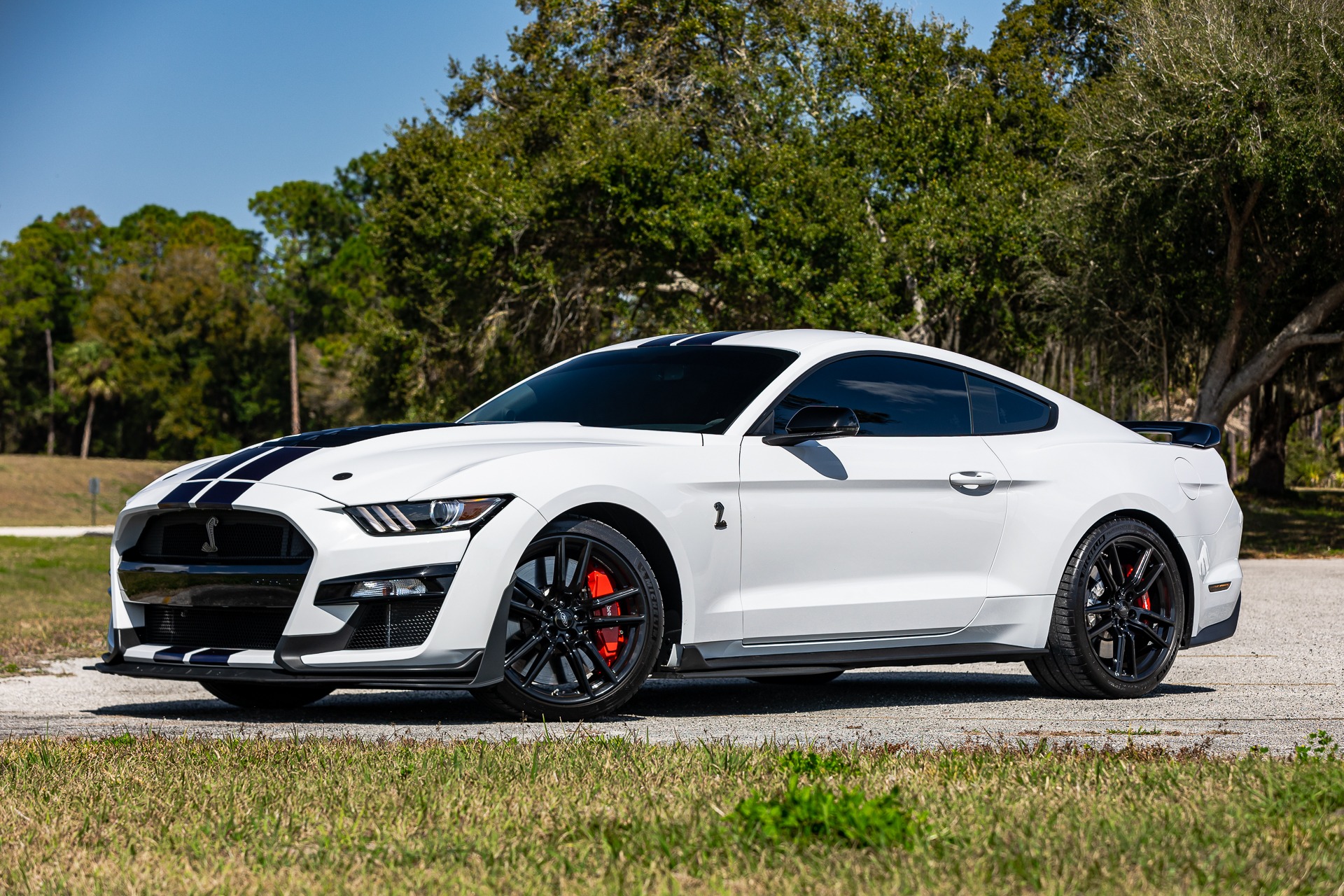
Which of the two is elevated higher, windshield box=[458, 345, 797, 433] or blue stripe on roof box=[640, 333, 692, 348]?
blue stripe on roof box=[640, 333, 692, 348]

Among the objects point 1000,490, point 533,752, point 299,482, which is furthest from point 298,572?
point 1000,490

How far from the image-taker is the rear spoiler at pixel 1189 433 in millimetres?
7699

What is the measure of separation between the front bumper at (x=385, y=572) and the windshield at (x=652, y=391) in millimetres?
1101

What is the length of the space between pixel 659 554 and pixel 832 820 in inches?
104

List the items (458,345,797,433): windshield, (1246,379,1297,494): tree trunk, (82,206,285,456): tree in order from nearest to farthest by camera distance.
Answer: (458,345,797,433): windshield
(1246,379,1297,494): tree trunk
(82,206,285,456): tree

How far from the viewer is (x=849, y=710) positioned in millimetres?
6645

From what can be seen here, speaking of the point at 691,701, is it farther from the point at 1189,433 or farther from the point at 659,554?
the point at 1189,433

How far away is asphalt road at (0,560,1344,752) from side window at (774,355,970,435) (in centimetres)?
130

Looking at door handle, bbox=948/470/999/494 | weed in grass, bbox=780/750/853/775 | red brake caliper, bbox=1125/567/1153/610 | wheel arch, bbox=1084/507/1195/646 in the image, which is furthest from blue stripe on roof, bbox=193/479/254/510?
wheel arch, bbox=1084/507/1195/646

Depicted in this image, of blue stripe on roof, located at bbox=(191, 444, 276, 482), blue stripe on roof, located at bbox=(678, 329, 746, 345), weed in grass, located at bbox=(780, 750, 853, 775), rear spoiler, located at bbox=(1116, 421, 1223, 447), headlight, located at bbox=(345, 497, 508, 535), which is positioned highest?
blue stripe on roof, located at bbox=(678, 329, 746, 345)

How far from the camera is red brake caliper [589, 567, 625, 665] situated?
577cm

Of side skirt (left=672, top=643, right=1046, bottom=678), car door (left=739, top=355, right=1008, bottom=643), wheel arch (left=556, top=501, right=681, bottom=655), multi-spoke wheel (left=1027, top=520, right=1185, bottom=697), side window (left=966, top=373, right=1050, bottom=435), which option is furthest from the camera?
side window (left=966, top=373, right=1050, bottom=435)

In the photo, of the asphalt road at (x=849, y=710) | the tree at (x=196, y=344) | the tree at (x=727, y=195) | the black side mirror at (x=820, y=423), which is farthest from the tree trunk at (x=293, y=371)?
the black side mirror at (x=820, y=423)

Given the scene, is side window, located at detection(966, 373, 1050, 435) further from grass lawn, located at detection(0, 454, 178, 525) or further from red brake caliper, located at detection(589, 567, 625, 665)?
grass lawn, located at detection(0, 454, 178, 525)
